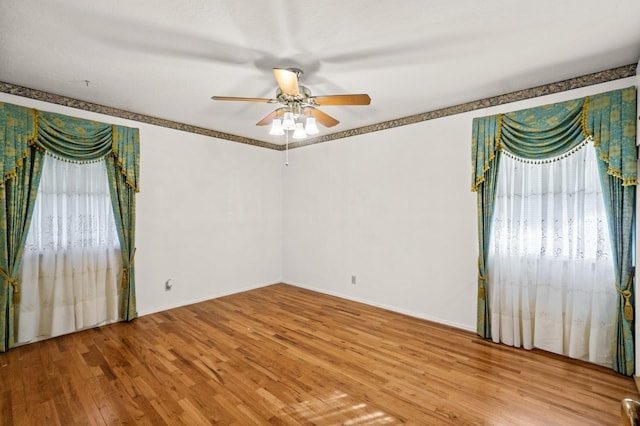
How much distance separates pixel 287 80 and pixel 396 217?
8.64 ft

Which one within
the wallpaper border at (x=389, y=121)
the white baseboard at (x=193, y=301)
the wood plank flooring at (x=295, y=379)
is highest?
the wallpaper border at (x=389, y=121)

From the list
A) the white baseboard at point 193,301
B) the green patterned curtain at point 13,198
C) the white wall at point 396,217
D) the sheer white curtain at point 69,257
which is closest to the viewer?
the green patterned curtain at point 13,198

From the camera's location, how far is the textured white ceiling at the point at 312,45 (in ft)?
6.33

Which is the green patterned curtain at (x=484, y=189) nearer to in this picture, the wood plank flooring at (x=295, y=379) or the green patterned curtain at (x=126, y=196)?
the wood plank flooring at (x=295, y=379)

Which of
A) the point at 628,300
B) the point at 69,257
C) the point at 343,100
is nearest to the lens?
the point at 343,100

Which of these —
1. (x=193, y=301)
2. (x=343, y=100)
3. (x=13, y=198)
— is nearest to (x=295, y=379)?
(x=343, y=100)

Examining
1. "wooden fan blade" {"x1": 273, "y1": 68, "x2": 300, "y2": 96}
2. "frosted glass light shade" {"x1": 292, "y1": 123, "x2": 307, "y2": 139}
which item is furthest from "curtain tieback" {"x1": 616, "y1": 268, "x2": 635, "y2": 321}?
"wooden fan blade" {"x1": 273, "y1": 68, "x2": 300, "y2": 96}

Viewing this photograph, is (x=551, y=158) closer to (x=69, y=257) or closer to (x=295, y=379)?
(x=295, y=379)

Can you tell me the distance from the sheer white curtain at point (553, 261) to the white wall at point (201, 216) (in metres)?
3.72

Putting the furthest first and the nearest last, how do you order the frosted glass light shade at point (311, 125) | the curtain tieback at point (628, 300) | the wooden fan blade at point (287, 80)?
the frosted glass light shade at point (311, 125), the curtain tieback at point (628, 300), the wooden fan blade at point (287, 80)

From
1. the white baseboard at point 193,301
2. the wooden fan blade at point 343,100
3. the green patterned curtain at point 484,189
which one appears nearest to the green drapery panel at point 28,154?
the white baseboard at point 193,301

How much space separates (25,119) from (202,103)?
1.73m

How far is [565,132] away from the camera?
2.89 m

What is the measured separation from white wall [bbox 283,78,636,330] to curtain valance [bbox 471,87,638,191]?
167 mm
